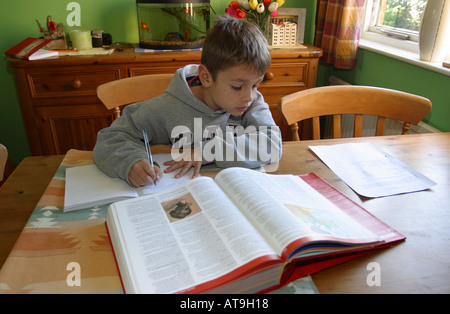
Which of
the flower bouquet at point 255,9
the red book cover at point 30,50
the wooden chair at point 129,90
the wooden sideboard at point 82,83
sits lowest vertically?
the wooden sideboard at point 82,83

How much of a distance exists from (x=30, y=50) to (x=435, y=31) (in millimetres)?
1915

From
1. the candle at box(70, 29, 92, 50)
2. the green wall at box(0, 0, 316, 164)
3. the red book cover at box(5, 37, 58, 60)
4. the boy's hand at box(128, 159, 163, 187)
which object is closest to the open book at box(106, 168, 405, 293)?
the boy's hand at box(128, 159, 163, 187)

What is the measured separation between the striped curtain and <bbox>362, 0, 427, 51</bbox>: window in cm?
20

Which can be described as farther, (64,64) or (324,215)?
(64,64)

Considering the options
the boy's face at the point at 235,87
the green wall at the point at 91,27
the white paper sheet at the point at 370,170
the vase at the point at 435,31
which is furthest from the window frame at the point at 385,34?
the boy's face at the point at 235,87

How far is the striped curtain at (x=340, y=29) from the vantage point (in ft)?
Result: 6.24

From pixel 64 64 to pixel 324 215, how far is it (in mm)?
1695

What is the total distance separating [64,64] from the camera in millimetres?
1854

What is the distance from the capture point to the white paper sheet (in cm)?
80

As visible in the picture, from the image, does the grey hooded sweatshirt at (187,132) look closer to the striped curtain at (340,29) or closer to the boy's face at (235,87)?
the boy's face at (235,87)

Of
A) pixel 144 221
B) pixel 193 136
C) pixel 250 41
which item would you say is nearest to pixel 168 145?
pixel 193 136

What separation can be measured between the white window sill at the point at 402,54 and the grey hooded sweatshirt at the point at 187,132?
31.7 inches

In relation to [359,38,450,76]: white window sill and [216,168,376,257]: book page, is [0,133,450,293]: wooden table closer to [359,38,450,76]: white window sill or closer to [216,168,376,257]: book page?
[216,168,376,257]: book page

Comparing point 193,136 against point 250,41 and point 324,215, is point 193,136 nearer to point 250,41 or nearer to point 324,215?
point 250,41
